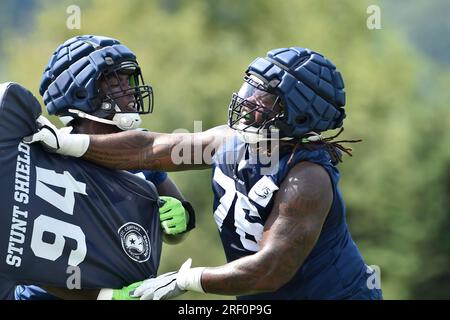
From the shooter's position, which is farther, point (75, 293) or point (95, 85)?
point (95, 85)

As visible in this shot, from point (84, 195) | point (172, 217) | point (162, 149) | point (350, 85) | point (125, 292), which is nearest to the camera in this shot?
point (125, 292)

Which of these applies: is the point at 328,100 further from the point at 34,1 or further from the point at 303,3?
the point at 34,1

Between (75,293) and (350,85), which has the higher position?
(350,85)

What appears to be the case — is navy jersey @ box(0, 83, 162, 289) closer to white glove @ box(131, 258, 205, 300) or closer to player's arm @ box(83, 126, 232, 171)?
player's arm @ box(83, 126, 232, 171)

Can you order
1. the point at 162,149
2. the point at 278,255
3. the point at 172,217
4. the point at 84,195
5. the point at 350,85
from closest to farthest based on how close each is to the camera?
the point at 278,255
the point at 84,195
the point at 162,149
the point at 172,217
the point at 350,85

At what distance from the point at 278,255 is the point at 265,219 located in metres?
0.30

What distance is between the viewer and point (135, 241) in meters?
5.68

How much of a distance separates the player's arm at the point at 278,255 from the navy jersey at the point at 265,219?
0.16 metres

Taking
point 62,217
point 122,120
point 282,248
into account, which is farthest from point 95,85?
point 282,248

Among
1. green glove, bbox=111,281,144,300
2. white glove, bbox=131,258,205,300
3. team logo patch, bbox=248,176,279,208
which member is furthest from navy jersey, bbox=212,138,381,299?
green glove, bbox=111,281,144,300

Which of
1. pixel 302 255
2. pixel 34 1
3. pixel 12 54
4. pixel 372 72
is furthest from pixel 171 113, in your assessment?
pixel 34 1

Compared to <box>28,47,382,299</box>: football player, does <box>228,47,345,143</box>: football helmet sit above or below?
above

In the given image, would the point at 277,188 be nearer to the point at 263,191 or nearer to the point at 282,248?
the point at 263,191

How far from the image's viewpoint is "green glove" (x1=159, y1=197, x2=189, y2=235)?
19.6 ft
